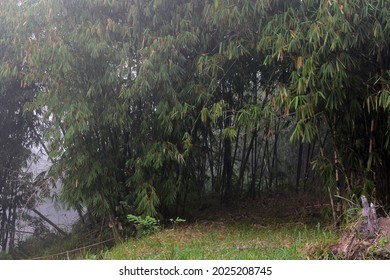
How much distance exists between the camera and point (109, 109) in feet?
20.0

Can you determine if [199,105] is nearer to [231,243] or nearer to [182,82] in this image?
[182,82]

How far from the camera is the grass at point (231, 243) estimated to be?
13.9 ft

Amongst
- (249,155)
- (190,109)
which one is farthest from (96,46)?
(249,155)

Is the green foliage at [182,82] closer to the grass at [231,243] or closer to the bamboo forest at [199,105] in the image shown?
the bamboo forest at [199,105]

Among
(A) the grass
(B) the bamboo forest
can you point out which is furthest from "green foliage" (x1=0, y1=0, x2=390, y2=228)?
(A) the grass

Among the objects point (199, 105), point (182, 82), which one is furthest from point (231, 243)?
point (182, 82)

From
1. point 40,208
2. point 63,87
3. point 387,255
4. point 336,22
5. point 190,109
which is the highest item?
point 336,22

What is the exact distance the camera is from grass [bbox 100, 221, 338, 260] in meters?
4.23

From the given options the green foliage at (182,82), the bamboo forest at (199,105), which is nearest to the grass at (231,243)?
the bamboo forest at (199,105)

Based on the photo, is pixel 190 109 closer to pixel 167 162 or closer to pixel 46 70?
pixel 167 162

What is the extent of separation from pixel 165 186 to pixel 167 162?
1.09 ft

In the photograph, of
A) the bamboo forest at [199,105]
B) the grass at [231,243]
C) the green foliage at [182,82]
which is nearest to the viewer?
the grass at [231,243]

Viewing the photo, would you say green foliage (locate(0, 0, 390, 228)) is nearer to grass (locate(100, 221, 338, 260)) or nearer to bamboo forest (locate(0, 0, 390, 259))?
bamboo forest (locate(0, 0, 390, 259))

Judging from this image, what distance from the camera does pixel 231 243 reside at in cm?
533
